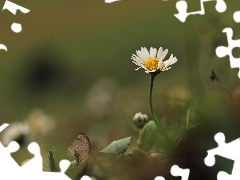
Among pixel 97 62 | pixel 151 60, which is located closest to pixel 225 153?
pixel 151 60

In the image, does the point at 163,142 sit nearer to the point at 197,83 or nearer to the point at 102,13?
the point at 197,83

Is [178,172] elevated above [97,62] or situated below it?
below

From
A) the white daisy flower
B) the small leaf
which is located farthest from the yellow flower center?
the small leaf

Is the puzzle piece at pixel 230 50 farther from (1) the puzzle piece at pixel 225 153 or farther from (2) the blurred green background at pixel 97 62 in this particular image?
(1) the puzzle piece at pixel 225 153

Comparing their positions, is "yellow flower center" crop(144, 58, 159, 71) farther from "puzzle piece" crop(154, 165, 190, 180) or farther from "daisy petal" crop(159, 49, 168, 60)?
"puzzle piece" crop(154, 165, 190, 180)
